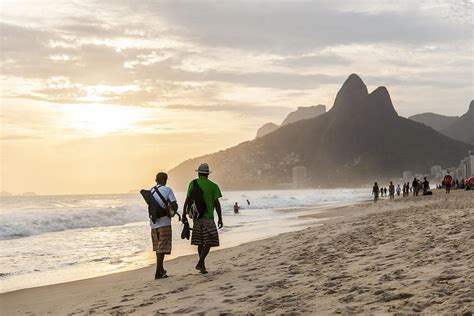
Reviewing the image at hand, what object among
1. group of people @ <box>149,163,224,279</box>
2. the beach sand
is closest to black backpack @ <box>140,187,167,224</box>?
group of people @ <box>149,163,224,279</box>

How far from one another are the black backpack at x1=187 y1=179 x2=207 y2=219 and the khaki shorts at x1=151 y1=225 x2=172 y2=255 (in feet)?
2.27

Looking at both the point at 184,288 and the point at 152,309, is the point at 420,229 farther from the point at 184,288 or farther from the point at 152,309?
the point at 152,309

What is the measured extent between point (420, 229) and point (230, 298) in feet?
20.5

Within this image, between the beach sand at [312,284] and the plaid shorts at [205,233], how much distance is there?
63 centimetres

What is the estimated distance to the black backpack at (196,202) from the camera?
8765 millimetres

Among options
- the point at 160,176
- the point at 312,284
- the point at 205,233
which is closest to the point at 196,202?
the point at 205,233

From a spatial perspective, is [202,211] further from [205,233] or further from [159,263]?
[159,263]

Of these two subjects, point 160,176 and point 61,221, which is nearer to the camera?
point 160,176

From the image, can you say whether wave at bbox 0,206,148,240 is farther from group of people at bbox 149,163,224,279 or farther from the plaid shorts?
the plaid shorts

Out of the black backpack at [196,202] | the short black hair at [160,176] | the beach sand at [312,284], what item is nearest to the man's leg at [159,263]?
the beach sand at [312,284]

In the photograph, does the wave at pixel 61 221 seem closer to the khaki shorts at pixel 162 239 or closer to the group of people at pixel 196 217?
the khaki shorts at pixel 162 239

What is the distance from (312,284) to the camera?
6.59 m

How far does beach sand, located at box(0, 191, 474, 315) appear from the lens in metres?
5.32

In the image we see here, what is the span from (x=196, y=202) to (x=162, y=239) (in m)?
1.06
